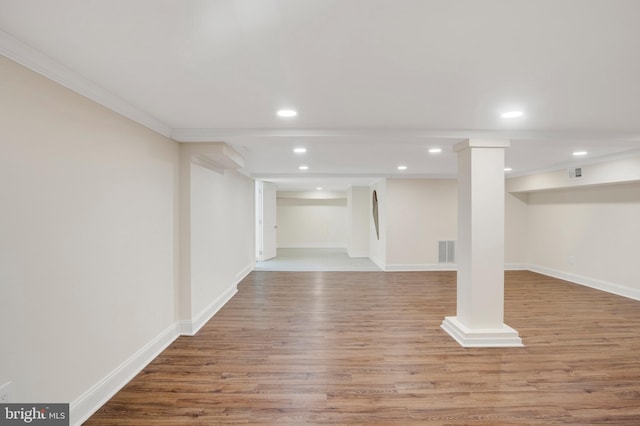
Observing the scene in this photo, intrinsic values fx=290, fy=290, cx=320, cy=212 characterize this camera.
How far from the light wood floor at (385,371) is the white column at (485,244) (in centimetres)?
16

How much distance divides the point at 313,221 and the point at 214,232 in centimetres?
765

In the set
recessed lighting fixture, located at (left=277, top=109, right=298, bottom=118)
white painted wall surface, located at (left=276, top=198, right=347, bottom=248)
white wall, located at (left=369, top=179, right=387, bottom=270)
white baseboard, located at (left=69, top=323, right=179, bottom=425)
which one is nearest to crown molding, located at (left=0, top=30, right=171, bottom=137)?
recessed lighting fixture, located at (left=277, top=109, right=298, bottom=118)

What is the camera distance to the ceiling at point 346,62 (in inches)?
48.4

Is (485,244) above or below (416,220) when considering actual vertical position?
below

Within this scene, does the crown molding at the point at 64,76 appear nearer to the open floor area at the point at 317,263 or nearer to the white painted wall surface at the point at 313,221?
the open floor area at the point at 317,263

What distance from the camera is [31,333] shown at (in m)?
1.55

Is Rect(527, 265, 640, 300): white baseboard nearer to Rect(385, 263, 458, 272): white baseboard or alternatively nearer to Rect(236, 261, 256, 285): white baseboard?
Rect(385, 263, 458, 272): white baseboard

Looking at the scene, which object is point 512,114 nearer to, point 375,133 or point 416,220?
point 375,133

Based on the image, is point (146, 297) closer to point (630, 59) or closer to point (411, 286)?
point (630, 59)

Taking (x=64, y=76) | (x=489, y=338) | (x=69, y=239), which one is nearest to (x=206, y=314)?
(x=69, y=239)

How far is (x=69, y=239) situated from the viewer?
70.7 inches

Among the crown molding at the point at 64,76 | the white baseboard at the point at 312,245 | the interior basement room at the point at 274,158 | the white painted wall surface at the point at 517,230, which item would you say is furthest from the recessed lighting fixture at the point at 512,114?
the white baseboard at the point at 312,245

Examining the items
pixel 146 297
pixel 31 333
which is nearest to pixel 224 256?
pixel 146 297

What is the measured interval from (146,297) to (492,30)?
10.3 ft
